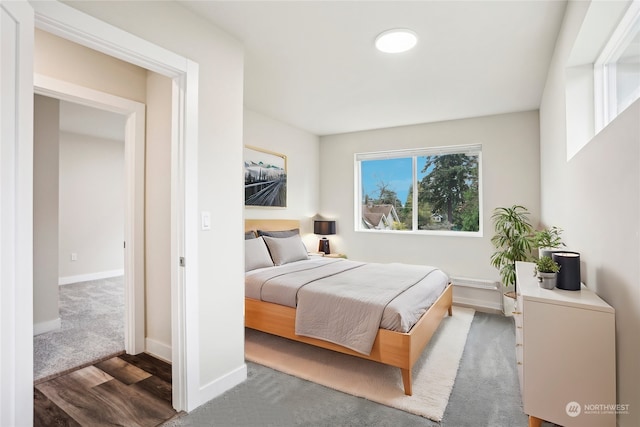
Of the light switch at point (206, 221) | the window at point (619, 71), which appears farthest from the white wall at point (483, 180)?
the light switch at point (206, 221)

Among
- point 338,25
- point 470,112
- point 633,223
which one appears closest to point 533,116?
point 470,112

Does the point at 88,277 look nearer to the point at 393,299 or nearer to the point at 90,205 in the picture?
the point at 90,205

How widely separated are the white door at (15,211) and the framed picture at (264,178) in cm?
290

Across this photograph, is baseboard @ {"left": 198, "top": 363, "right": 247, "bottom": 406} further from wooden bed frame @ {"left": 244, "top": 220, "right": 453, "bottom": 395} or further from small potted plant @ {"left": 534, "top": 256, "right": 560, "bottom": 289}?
small potted plant @ {"left": 534, "top": 256, "right": 560, "bottom": 289}

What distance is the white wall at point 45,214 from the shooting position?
3266 mm

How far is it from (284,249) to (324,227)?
1.37 m

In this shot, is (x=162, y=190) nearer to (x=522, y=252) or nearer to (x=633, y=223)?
(x=633, y=223)

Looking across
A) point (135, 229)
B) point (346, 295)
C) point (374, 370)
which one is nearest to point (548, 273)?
point (346, 295)

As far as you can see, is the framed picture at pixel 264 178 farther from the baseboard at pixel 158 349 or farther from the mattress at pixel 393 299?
the baseboard at pixel 158 349

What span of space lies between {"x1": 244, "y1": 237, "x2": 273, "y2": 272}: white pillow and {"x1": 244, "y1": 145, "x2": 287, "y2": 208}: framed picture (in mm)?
682

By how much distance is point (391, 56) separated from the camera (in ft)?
8.79

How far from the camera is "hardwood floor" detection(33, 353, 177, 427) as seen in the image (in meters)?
1.92

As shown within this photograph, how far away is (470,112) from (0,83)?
14.3 feet

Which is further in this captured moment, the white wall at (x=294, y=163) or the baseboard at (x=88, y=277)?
the baseboard at (x=88, y=277)
